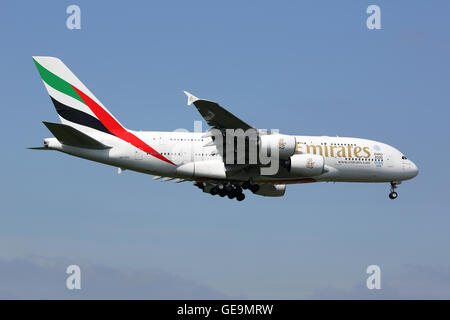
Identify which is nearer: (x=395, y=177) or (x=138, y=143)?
(x=138, y=143)

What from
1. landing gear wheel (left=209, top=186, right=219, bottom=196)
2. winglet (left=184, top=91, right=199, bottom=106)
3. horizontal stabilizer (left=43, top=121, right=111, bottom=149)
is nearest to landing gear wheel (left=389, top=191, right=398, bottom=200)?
landing gear wheel (left=209, top=186, right=219, bottom=196)

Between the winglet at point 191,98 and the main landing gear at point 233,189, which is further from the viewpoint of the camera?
the main landing gear at point 233,189

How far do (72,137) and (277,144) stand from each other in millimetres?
9691

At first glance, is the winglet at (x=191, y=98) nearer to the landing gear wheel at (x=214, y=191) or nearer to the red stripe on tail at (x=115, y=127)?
the red stripe on tail at (x=115, y=127)

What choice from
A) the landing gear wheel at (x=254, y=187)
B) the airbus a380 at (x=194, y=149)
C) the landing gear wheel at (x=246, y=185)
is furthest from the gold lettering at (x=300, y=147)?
the landing gear wheel at (x=246, y=185)

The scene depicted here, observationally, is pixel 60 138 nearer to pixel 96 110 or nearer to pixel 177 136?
pixel 96 110

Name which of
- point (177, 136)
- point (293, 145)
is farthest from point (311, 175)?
point (177, 136)

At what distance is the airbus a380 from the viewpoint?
3356 centimetres

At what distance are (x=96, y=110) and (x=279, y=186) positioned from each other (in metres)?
11.4

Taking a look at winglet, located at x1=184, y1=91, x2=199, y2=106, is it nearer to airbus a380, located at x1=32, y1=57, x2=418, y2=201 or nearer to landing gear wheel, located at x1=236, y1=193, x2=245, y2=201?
airbus a380, located at x1=32, y1=57, x2=418, y2=201

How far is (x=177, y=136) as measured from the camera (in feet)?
116

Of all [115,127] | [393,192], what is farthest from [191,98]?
[393,192]

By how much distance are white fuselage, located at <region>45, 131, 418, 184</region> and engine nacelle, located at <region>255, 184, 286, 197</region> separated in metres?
2.57

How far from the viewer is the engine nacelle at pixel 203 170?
3478 cm
